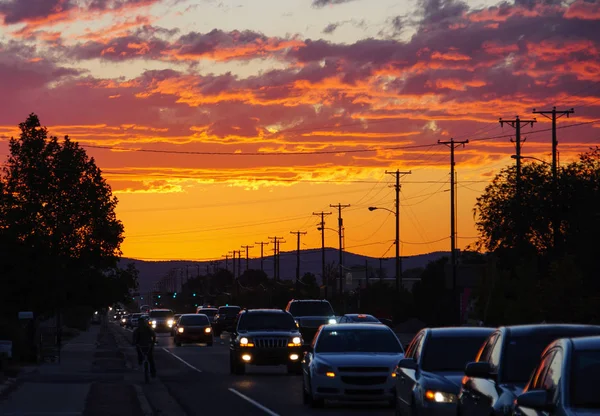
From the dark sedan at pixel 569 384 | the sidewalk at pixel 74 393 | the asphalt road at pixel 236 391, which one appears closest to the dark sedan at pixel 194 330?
the asphalt road at pixel 236 391

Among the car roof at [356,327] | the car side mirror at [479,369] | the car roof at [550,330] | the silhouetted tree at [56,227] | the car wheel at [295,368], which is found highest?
the silhouetted tree at [56,227]

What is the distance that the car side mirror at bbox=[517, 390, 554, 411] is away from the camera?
9.91 meters

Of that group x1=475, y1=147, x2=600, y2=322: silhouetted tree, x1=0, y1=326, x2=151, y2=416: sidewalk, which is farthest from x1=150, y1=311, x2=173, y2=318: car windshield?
x1=0, y1=326, x2=151, y2=416: sidewalk

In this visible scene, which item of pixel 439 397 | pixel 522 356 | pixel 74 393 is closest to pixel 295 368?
pixel 74 393

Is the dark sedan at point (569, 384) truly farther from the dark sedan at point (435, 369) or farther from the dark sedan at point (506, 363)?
the dark sedan at point (435, 369)

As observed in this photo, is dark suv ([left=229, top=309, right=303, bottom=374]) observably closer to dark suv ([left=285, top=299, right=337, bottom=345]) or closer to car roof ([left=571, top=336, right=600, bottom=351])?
dark suv ([left=285, top=299, right=337, bottom=345])

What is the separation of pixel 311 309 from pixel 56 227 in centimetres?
2831

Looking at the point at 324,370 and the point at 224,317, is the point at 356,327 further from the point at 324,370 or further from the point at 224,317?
the point at 224,317

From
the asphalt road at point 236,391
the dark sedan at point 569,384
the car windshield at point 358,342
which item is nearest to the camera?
the dark sedan at point 569,384

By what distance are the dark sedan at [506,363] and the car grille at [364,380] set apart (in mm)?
9600

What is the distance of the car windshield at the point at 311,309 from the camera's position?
50.9m

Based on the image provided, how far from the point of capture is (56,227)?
75000 millimetres

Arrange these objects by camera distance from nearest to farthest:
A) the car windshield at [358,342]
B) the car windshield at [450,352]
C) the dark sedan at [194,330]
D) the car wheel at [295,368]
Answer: the car windshield at [450,352] → the car windshield at [358,342] → the car wheel at [295,368] → the dark sedan at [194,330]

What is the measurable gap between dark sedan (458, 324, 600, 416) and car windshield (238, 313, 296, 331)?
2467 cm
